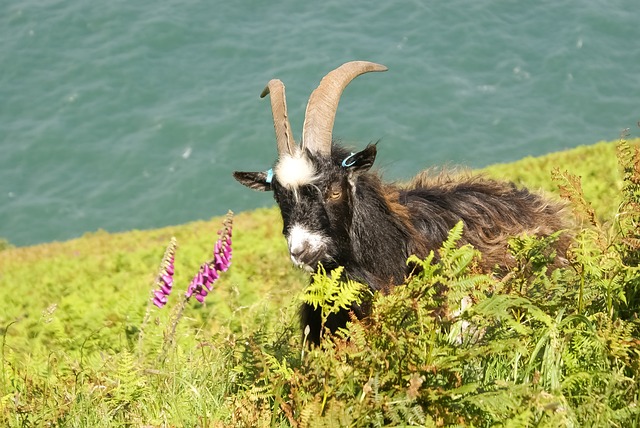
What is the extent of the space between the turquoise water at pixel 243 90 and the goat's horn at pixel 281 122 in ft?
149

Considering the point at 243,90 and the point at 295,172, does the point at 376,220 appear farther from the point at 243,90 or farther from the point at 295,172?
the point at 243,90

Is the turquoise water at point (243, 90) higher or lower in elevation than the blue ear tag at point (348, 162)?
lower

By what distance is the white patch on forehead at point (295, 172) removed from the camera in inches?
269

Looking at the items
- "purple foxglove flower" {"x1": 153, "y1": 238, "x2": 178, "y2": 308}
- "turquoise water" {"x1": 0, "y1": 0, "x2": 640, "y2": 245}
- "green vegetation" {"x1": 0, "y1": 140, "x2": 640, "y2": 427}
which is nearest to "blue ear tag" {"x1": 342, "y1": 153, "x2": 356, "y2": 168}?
"green vegetation" {"x1": 0, "y1": 140, "x2": 640, "y2": 427}

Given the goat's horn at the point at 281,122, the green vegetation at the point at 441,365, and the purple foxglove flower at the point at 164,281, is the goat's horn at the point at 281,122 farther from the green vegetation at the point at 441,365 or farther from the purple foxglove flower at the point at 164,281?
the green vegetation at the point at 441,365

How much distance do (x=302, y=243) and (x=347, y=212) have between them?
63 cm

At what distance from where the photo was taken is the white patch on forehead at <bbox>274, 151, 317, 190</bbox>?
6840 millimetres

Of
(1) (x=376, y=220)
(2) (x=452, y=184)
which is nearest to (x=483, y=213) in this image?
(2) (x=452, y=184)

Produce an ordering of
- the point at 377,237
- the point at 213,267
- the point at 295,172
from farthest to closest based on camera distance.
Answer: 1. the point at 213,267
2. the point at 377,237
3. the point at 295,172

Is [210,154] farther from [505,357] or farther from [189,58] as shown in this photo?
[505,357]

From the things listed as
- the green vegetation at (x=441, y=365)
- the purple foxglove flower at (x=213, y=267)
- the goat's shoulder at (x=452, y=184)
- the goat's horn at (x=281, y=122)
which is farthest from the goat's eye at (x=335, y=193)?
the goat's shoulder at (x=452, y=184)

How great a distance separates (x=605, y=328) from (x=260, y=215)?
17684 mm

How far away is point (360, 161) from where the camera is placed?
7.06 meters

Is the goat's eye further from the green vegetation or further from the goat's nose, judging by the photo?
the green vegetation
